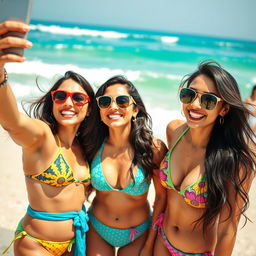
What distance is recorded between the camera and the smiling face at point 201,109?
257cm

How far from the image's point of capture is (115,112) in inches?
118

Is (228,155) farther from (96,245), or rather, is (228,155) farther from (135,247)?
(96,245)

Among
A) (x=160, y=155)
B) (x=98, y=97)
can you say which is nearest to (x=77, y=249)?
(x=160, y=155)

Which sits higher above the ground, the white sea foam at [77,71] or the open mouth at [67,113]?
the open mouth at [67,113]

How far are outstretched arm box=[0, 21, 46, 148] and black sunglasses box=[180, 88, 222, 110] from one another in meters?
1.32

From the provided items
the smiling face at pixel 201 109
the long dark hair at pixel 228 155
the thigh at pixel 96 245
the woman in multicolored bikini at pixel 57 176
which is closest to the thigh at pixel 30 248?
the woman in multicolored bikini at pixel 57 176

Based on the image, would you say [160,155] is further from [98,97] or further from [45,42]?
[45,42]

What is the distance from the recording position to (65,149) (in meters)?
2.90

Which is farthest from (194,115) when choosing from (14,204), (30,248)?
(14,204)

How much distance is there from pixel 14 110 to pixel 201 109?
5.12 ft

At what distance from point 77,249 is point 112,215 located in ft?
1.56

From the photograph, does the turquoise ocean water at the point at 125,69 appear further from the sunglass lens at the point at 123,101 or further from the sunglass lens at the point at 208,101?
the sunglass lens at the point at 208,101

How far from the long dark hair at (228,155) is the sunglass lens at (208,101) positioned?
81mm

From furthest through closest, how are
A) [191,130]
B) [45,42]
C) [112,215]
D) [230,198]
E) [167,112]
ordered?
[45,42] < [167,112] < [112,215] < [191,130] < [230,198]
